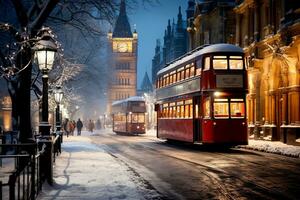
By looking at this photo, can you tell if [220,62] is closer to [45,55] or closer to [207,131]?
[207,131]

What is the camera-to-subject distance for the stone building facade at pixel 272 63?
31375 millimetres

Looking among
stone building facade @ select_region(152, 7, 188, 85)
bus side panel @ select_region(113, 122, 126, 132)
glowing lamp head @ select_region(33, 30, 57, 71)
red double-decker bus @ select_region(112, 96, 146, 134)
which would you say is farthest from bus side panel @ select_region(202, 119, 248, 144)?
stone building facade @ select_region(152, 7, 188, 85)

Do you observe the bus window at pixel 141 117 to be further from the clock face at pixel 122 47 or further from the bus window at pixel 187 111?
the clock face at pixel 122 47

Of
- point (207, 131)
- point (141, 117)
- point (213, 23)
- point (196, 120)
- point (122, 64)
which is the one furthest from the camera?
point (122, 64)

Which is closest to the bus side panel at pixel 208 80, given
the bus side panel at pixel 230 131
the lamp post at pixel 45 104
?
the bus side panel at pixel 230 131

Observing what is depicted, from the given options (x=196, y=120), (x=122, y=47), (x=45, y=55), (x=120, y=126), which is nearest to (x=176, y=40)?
(x=120, y=126)

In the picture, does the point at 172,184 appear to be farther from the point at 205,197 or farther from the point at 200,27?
the point at 200,27

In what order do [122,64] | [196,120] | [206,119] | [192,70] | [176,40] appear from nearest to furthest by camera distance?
1. [206,119]
2. [196,120]
3. [192,70]
4. [176,40]
5. [122,64]

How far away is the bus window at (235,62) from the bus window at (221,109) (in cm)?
182

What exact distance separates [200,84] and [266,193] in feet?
47.7

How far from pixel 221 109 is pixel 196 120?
1916 millimetres

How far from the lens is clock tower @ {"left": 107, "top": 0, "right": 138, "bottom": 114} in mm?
149750

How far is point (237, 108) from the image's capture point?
2536cm

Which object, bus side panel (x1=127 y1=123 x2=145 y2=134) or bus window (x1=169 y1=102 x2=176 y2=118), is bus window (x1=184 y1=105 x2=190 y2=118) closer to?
bus window (x1=169 y1=102 x2=176 y2=118)
